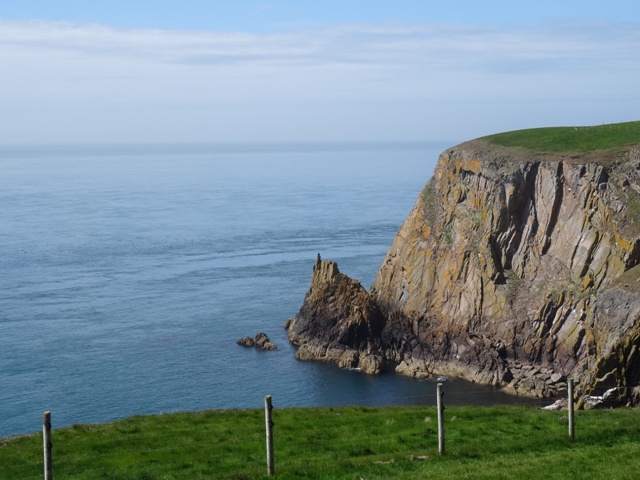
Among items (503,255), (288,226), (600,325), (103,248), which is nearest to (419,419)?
(600,325)

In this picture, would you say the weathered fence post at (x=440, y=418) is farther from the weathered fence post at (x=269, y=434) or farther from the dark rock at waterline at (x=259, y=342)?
the dark rock at waterline at (x=259, y=342)

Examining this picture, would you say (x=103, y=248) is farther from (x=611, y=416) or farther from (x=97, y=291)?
(x=611, y=416)

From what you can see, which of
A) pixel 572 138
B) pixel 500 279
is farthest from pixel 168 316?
pixel 572 138

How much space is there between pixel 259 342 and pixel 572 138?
32.7 m

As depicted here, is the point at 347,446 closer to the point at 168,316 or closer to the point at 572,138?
the point at 572,138

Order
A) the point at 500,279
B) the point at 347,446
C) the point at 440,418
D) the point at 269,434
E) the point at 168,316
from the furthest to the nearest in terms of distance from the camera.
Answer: the point at 168,316, the point at 500,279, the point at 347,446, the point at 440,418, the point at 269,434

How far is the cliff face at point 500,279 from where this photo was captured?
67250 millimetres

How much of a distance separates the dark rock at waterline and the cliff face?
2.87m

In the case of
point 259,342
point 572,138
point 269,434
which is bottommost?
point 259,342

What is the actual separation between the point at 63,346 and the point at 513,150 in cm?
4281

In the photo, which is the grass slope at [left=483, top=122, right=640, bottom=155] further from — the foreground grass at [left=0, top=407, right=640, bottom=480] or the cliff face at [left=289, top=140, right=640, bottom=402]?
the foreground grass at [left=0, top=407, right=640, bottom=480]

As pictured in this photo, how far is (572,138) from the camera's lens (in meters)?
77.4

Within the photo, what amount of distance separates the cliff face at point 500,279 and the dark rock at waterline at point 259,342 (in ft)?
9.43

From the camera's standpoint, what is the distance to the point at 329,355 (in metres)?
77.8
